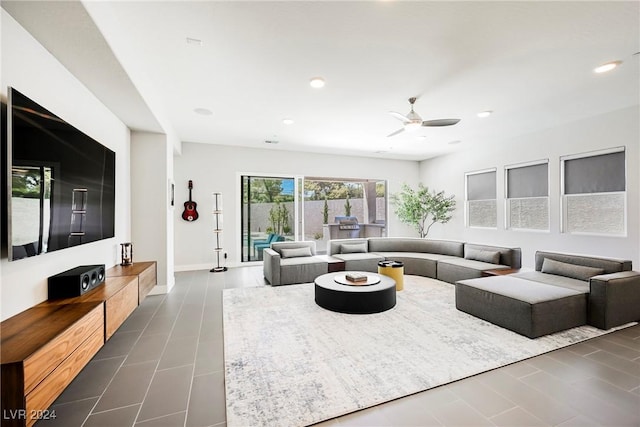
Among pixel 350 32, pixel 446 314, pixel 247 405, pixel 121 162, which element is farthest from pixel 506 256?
pixel 121 162

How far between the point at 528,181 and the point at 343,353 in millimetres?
5531

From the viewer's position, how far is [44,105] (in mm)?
2152

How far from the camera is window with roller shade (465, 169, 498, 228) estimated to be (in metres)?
6.48

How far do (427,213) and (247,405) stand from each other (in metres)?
6.85

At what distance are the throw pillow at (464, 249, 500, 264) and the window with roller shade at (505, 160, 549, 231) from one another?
5.25 ft

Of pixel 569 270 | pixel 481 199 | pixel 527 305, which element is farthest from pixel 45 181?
pixel 481 199

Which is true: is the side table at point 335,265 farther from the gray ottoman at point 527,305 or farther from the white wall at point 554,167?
the white wall at point 554,167

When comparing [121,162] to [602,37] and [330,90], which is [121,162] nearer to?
[330,90]

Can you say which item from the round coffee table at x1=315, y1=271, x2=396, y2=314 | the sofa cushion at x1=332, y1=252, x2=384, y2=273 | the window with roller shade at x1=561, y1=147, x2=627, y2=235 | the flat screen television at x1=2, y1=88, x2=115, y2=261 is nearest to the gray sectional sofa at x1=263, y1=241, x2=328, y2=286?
the sofa cushion at x1=332, y1=252, x2=384, y2=273

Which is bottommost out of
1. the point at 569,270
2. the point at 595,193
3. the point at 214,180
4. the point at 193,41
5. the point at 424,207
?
the point at 569,270

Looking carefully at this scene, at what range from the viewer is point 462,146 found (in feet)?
22.2

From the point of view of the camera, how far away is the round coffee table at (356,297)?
11.3ft

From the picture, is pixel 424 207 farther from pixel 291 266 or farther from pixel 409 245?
pixel 291 266

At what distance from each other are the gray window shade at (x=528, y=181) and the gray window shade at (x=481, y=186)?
378 mm
